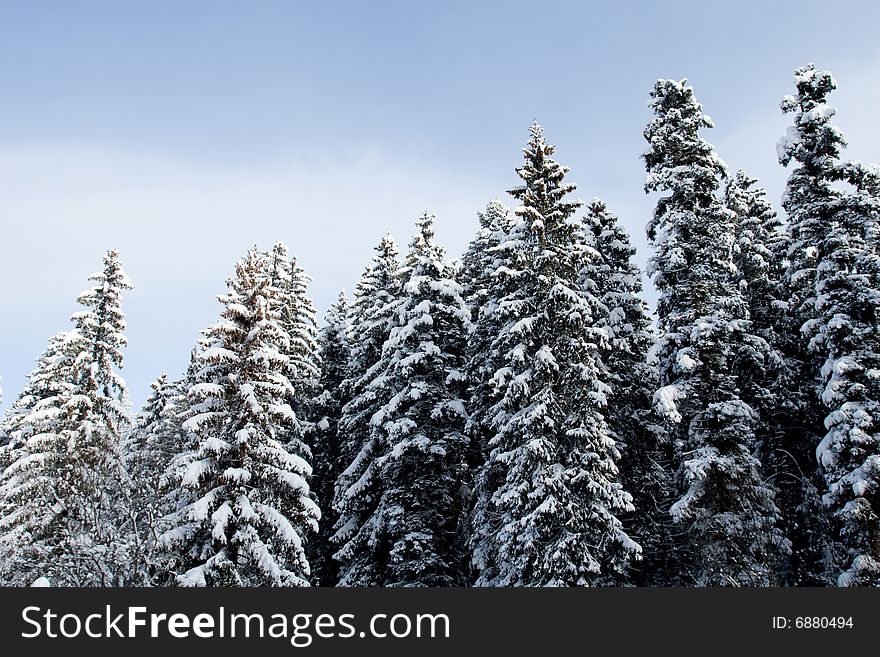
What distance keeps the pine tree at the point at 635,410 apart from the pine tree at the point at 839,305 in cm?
527

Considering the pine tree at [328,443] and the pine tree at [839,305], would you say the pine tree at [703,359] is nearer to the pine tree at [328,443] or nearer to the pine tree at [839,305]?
the pine tree at [839,305]

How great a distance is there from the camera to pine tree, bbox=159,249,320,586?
19609 mm

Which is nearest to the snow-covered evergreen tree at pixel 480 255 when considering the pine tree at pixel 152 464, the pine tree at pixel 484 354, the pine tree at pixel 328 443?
the pine tree at pixel 484 354

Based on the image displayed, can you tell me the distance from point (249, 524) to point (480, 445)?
9537 mm

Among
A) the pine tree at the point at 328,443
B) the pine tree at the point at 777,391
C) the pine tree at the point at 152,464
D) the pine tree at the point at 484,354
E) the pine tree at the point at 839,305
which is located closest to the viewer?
the pine tree at the point at 152,464

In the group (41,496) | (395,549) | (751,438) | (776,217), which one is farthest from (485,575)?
(776,217)

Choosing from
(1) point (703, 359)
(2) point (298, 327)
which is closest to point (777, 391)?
(1) point (703, 359)

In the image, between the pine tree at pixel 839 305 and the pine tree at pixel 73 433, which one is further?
the pine tree at pixel 73 433

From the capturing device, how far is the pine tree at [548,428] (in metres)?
19.6

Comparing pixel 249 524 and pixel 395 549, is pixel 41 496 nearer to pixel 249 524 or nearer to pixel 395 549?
pixel 249 524

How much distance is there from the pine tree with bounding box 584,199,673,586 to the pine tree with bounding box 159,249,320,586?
1096 centimetres

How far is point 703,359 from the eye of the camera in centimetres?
2039

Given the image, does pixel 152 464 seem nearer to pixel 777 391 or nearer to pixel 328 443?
pixel 328 443

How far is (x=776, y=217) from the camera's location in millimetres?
30719
